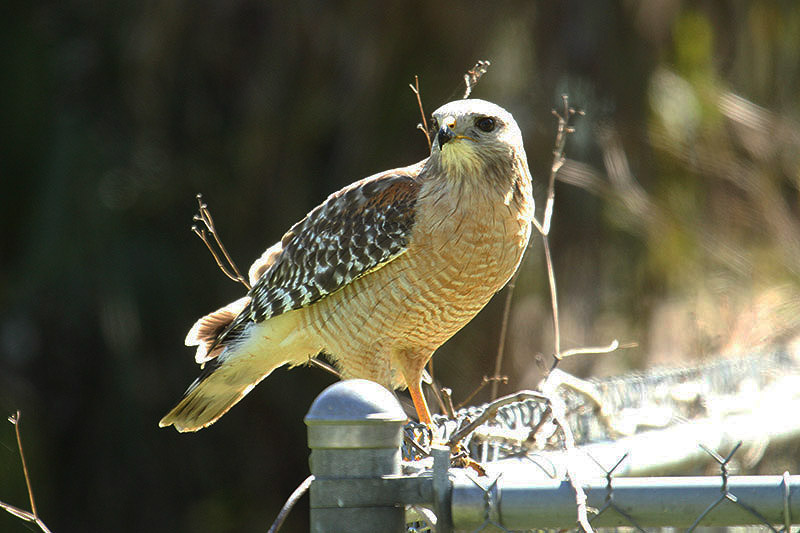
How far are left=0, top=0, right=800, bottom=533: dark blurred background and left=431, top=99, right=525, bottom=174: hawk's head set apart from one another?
2132 millimetres

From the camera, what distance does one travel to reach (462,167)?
8.50 feet

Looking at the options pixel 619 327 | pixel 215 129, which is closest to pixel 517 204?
pixel 619 327

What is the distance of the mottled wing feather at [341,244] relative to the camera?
272 centimetres

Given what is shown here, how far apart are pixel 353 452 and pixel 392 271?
1.48 metres

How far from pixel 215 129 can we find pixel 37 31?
49.9 inches

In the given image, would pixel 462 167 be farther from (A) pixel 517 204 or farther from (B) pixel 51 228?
(B) pixel 51 228

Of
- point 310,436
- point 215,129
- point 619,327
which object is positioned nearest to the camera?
point 310,436

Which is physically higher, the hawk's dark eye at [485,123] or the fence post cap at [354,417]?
the hawk's dark eye at [485,123]

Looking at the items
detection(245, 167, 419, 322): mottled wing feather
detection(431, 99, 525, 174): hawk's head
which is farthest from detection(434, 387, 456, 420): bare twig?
detection(431, 99, 525, 174): hawk's head

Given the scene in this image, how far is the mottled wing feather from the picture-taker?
272cm

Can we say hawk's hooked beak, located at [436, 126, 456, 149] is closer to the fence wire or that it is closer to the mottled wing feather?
the mottled wing feather

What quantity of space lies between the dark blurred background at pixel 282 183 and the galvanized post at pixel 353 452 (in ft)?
11.8

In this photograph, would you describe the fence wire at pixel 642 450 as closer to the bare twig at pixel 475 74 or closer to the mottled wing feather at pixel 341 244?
the mottled wing feather at pixel 341 244

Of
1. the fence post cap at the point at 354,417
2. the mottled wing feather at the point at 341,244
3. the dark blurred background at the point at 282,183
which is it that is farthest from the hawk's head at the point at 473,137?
the dark blurred background at the point at 282,183
